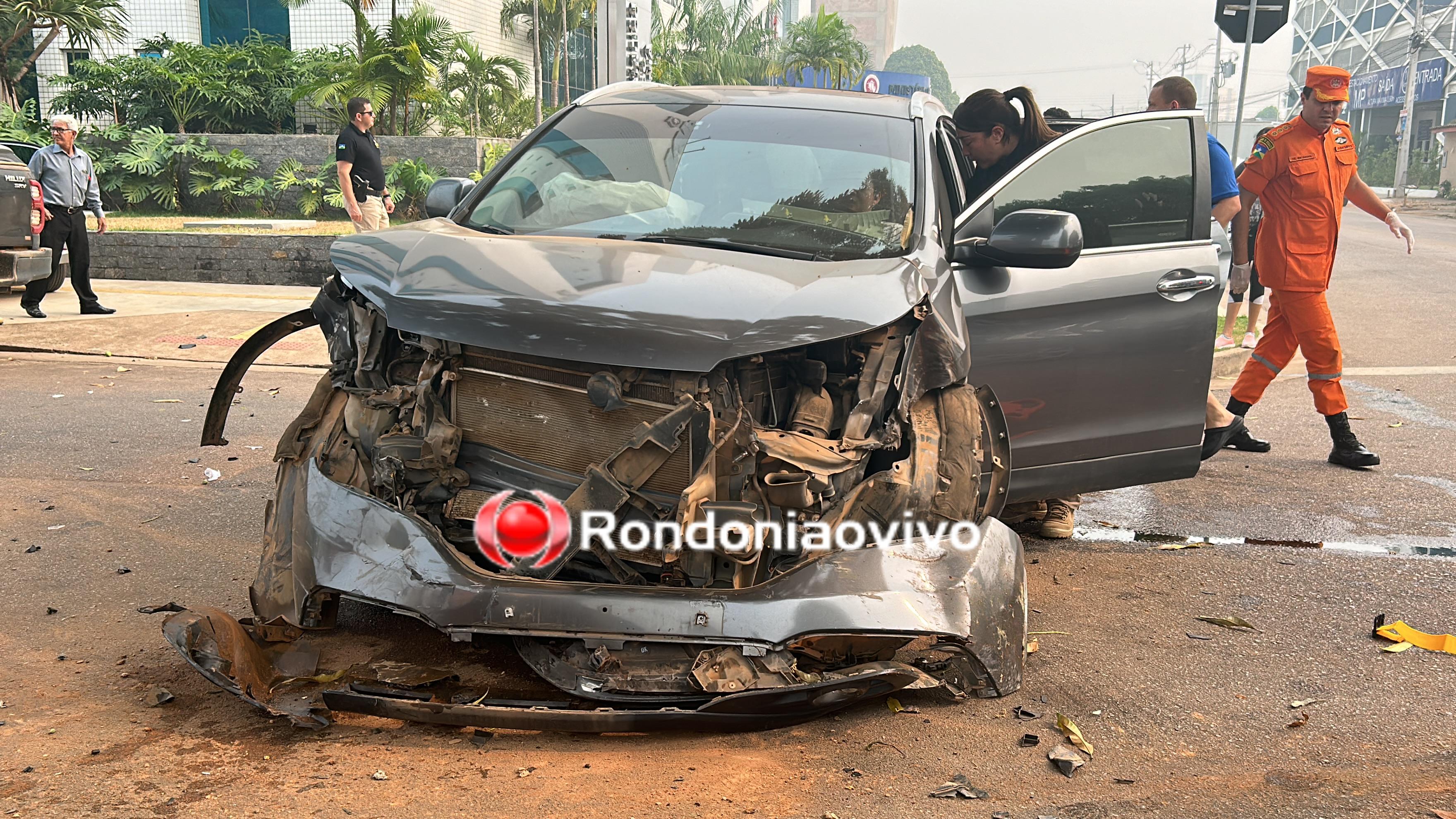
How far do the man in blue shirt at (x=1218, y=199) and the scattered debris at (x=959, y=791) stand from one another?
132 inches

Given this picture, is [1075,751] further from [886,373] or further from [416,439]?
[416,439]

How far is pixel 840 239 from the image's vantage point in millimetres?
4035

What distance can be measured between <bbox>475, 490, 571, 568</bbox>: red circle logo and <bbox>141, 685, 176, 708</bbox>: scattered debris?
3.36ft

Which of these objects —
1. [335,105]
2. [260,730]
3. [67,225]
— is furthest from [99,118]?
[260,730]

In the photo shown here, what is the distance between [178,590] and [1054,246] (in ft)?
11.1

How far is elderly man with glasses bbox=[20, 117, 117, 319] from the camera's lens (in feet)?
36.4

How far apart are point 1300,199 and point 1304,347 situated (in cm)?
85

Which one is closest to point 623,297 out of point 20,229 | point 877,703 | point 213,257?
point 877,703

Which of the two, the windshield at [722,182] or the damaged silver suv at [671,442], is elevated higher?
the windshield at [722,182]

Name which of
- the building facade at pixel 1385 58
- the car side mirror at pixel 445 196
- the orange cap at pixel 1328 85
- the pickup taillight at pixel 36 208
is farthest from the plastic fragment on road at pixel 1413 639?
the building facade at pixel 1385 58

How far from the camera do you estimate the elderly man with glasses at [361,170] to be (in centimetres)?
1070

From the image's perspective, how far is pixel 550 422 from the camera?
3365 millimetres

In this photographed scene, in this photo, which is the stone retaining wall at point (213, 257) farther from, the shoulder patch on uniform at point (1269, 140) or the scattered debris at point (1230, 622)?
the scattered debris at point (1230, 622)

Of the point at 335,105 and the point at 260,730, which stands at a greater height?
the point at 335,105
